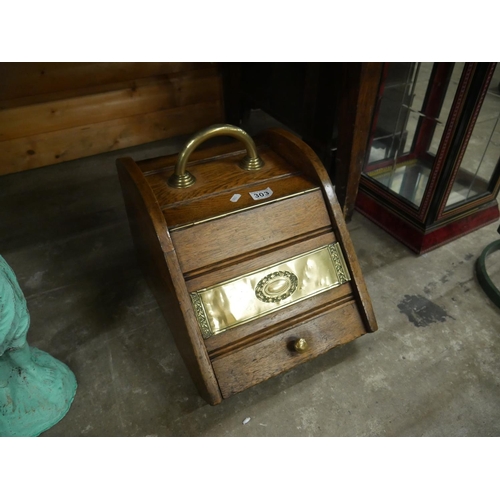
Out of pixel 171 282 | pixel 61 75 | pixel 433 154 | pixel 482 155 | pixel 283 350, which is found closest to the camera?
pixel 171 282

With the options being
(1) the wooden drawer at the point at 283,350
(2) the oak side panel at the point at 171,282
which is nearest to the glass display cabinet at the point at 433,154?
(1) the wooden drawer at the point at 283,350

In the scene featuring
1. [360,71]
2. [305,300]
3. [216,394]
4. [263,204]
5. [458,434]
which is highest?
[360,71]

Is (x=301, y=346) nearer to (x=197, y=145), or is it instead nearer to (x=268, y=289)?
(x=268, y=289)

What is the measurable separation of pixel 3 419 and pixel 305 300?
91 centimetres

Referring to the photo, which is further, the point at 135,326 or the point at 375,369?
the point at 135,326

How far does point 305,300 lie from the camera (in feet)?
4.01

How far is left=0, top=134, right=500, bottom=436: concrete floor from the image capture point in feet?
3.92

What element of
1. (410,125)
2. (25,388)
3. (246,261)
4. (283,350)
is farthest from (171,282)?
(410,125)

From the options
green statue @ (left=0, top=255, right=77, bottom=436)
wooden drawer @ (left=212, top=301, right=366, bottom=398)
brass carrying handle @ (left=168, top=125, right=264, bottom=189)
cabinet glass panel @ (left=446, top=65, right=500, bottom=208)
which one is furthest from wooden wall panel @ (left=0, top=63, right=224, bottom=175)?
wooden drawer @ (left=212, top=301, right=366, bottom=398)

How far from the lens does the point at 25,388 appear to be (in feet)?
3.80

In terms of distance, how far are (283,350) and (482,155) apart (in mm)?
1208

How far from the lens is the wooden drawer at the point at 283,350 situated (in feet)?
3.72

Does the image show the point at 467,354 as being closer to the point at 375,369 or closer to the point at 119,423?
the point at 375,369

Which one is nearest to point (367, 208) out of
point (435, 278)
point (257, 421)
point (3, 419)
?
point (435, 278)
